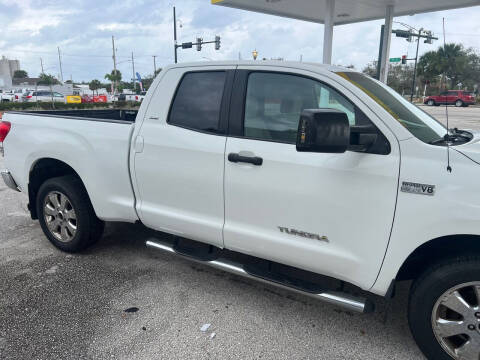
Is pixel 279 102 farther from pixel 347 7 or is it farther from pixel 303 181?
pixel 347 7

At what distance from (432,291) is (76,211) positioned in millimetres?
3178

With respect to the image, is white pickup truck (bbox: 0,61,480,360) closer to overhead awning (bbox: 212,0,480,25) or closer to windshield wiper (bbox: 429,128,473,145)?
windshield wiper (bbox: 429,128,473,145)

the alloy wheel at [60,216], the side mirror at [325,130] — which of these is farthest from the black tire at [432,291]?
the alloy wheel at [60,216]

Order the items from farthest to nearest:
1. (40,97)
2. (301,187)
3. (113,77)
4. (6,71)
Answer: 1. (6,71)
2. (113,77)
3. (40,97)
4. (301,187)

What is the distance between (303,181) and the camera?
2.58 meters

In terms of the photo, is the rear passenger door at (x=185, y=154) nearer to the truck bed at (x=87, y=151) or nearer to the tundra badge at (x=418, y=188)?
the truck bed at (x=87, y=151)

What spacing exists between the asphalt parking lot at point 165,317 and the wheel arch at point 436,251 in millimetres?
571

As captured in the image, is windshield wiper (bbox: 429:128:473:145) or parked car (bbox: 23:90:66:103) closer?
windshield wiper (bbox: 429:128:473:145)

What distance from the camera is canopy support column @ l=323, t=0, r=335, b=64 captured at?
1194cm

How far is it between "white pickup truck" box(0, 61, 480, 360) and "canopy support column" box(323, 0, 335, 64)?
10126 millimetres

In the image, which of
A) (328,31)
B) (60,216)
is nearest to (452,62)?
(60,216)

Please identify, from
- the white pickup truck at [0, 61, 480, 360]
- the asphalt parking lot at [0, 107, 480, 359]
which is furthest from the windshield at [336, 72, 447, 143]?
the asphalt parking lot at [0, 107, 480, 359]

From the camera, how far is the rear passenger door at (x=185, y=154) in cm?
299

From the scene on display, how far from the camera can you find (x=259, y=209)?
2.80 meters
